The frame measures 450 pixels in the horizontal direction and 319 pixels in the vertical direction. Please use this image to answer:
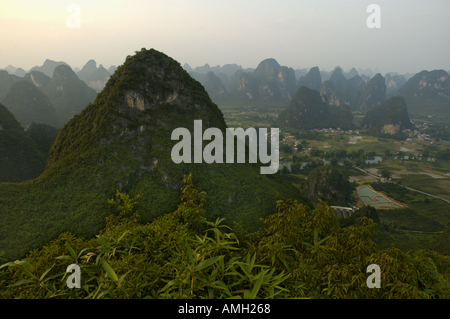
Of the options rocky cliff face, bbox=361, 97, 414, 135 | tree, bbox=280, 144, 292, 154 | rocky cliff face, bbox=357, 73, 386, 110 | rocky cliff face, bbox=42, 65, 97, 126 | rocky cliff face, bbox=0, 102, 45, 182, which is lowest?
tree, bbox=280, 144, 292, 154

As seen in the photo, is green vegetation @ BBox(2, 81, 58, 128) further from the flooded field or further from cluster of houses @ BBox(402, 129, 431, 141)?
cluster of houses @ BBox(402, 129, 431, 141)

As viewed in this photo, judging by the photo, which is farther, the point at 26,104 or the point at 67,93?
the point at 67,93


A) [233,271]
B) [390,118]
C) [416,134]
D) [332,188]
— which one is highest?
[390,118]

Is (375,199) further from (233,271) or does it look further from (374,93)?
(374,93)

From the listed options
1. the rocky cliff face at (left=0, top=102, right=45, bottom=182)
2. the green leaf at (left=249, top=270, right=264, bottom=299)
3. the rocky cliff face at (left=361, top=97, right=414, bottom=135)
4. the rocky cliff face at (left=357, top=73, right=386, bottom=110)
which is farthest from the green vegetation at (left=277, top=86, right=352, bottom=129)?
the green leaf at (left=249, top=270, right=264, bottom=299)

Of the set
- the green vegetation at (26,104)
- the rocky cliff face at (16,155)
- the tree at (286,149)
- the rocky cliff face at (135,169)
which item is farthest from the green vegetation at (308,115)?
the rocky cliff face at (16,155)

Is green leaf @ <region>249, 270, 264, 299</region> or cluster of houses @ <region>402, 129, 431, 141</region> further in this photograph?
cluster of houses @ <region>402, 129, 431, 141</region>

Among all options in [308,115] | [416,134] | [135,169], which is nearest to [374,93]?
[416,134]

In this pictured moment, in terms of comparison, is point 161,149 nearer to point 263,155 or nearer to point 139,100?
point 139,100

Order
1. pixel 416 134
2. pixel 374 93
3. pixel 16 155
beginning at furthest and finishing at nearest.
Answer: pixel 374 93 → pixel 416 134 → pixel 16 155

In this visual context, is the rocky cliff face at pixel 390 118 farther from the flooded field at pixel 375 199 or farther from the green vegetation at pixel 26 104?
Answer: the green vegetation at pixel 26 104

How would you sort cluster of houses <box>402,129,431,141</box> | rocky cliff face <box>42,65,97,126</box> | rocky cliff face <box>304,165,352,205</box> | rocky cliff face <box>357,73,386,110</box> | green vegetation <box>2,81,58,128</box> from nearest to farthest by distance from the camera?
rocky cliff face <box>304,165,352,205</box>, green vegetation <box>2,81,58,128</box>, rocky cliff face <box>42,65,97,126</box>, cluster of houses <box>402,129,431,141</box>, rocky cliff face <box>357,73,386,110</box>

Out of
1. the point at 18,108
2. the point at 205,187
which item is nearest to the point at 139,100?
the point at 205,187
